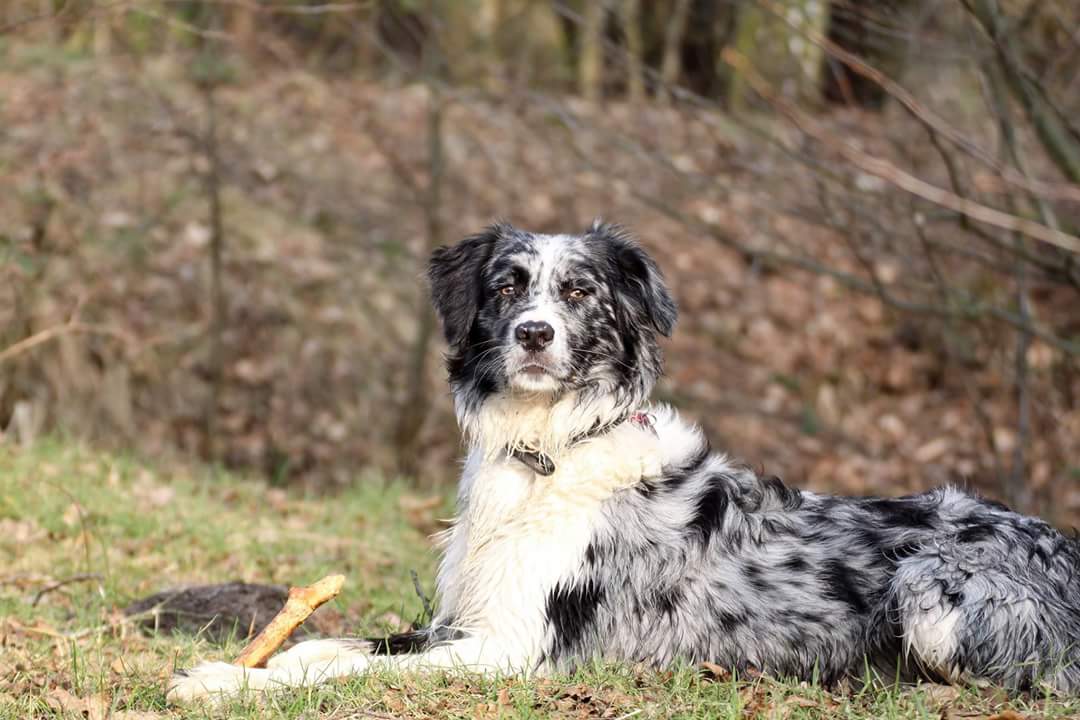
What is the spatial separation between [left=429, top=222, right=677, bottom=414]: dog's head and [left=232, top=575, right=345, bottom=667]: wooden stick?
95cm

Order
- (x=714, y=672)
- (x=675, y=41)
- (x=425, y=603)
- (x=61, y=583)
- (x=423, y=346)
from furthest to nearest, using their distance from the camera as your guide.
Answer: (x=675, y=41), (x=423, y=346), (x=61, y=583), (x=425, y=603), (x=714, y=672)

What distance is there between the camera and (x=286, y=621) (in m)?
4.88

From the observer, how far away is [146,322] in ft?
42.0

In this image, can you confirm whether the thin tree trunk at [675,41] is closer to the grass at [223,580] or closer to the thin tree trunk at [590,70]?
the thin tree trunk at [590,70]

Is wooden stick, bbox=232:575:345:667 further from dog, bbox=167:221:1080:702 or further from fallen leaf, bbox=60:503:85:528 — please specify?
fallen leaf, bbox=60:503:85:528

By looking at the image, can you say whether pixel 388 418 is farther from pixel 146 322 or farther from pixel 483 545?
pixel 483 545

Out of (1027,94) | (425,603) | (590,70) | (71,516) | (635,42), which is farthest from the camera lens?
(590,70)

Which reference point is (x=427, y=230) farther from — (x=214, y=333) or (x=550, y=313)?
(x=550, y=313)

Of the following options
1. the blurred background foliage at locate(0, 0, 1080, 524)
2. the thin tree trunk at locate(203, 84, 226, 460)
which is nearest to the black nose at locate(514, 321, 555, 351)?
the blurred background foliage at locate(0, 0, 1080, 524)

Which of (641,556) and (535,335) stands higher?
(535,335)

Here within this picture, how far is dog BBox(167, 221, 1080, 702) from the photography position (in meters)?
4.84

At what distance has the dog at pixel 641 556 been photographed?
484 centimetres

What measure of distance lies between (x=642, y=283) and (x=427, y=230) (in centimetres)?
774

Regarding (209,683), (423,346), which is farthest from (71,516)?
(423,346)
